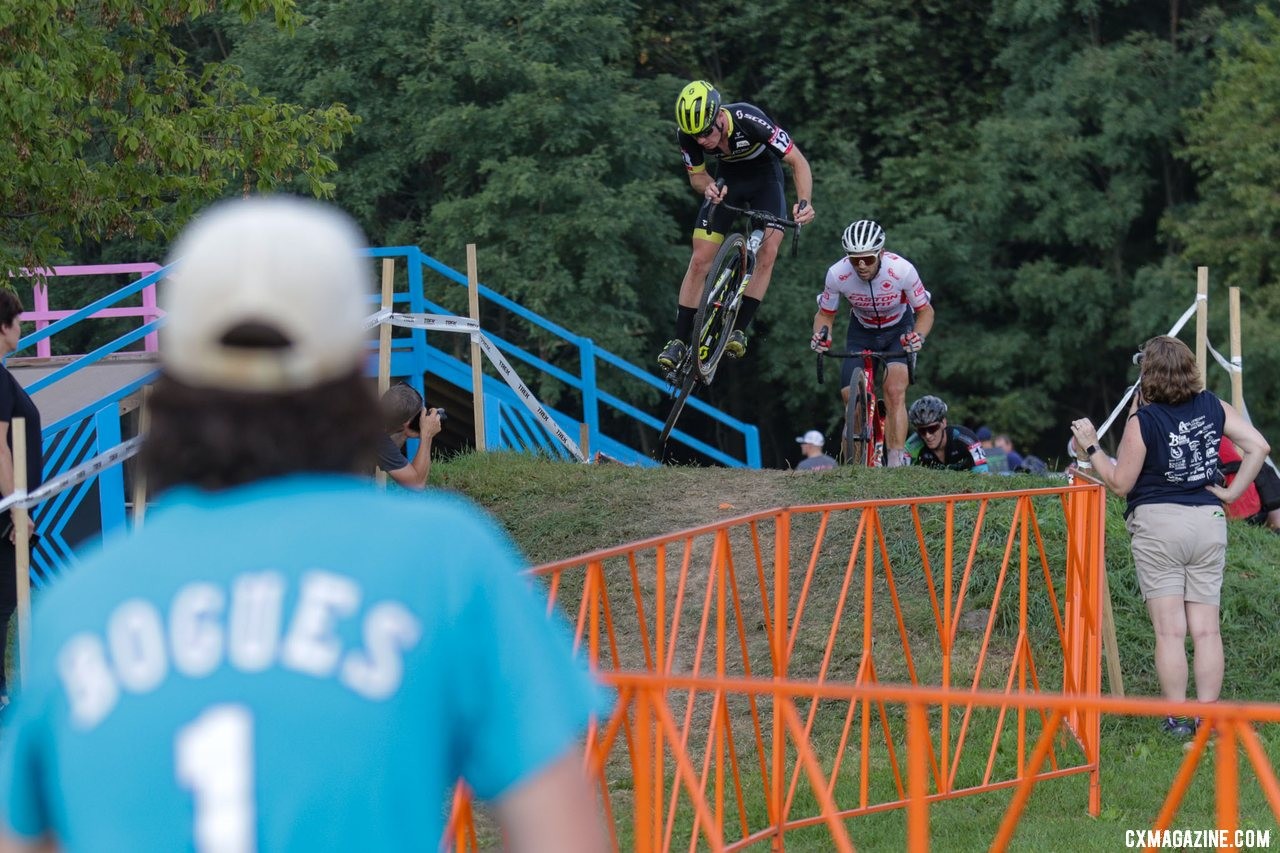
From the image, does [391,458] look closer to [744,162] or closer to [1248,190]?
[744,162]

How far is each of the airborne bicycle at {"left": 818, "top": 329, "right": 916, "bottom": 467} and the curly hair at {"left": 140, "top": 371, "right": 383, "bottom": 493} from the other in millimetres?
9326

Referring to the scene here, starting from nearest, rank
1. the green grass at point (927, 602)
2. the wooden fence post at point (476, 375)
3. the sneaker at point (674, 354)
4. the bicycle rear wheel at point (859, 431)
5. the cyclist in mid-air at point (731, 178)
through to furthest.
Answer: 1. the green grass at point (927, 602)
2. the cyclist in mid-air at point (731, 178)
3. the sneaker at point (674, 354)
4. the bicycle rear wheel at point (859, 431)
5. the wooden fence post at point (476, 375)

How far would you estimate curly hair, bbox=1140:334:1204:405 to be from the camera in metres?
7.13

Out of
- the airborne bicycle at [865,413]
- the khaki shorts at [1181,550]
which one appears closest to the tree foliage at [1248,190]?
the airborne bicycle at [865,413]

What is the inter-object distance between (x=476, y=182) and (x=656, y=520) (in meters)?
13.5

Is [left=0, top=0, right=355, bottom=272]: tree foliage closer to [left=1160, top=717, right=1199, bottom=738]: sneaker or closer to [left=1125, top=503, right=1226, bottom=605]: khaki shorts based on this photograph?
[left=1125, top=503, right=1226, bottom=605]: khaki shorts

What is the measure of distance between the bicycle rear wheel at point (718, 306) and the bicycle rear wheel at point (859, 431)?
0.95 metres

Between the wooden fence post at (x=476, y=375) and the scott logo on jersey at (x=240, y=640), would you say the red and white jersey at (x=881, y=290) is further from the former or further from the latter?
the scott logo on jersey at (x=240, y=640)

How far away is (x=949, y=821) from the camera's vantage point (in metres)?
6.67

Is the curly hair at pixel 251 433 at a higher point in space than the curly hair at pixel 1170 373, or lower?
higher

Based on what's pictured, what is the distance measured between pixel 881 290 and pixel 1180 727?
3.78m

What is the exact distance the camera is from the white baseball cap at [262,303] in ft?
4.93

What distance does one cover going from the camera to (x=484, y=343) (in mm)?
12031

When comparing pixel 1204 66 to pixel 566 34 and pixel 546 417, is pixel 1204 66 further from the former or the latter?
pixel 546 417
